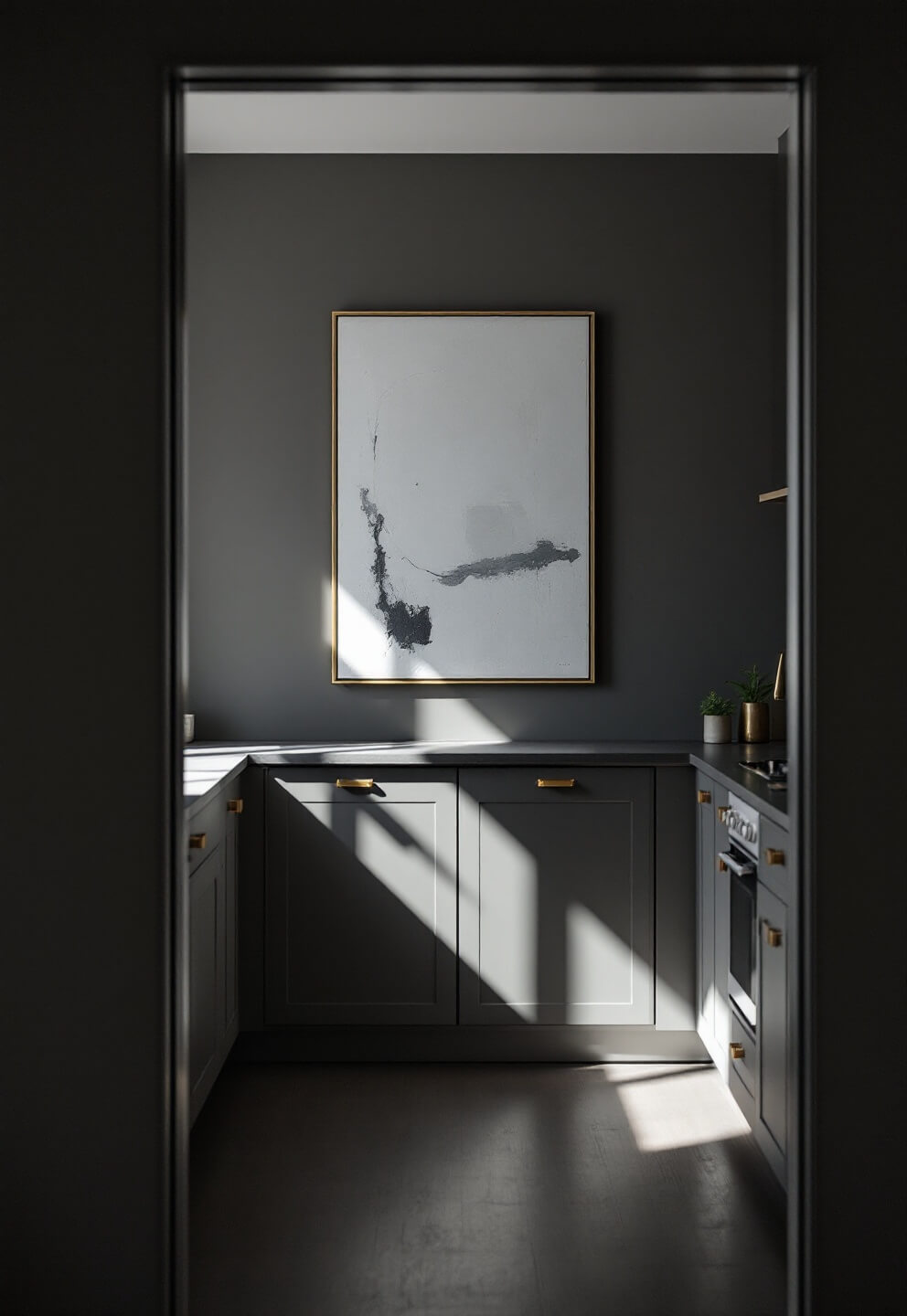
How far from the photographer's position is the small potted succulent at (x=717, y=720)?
3.76 m

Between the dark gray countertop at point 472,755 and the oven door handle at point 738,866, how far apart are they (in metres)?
0.26

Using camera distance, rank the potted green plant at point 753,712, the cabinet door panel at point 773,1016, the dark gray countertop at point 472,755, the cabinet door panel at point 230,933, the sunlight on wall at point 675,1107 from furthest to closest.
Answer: the potted green plant at point 753,712 < the dark gray countertop at point 472,755 < the cabinet door panel at point 230,933 < the sunlight on wall at point 675,1107 < the cabinet door panel at point 773,1016

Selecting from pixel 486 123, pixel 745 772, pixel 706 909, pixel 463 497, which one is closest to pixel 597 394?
pixel 463 497

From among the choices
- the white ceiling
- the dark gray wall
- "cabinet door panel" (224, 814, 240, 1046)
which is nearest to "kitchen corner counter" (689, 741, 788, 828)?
the dark gray wall

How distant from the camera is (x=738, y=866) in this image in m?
2.84

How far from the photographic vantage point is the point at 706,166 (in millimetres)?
3865

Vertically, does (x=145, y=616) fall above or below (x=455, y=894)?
above

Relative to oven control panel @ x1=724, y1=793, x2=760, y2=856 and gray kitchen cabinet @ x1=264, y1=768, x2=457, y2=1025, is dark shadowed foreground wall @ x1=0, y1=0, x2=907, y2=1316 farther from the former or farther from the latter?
gray kitchen cabinet @ x1=264, y1=768, x2=457, y2=1025

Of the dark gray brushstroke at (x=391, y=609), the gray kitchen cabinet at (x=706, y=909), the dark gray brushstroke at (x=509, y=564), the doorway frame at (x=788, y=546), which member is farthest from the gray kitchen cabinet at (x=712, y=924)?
the doorway frame at (x=788, y=546)

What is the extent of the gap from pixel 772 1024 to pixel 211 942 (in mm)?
1443

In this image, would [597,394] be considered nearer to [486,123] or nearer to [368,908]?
[486,123]

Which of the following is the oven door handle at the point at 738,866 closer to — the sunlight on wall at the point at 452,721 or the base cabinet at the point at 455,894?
the base cabinet at the point at 455,894

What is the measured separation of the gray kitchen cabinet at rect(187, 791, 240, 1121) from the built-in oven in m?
1.31

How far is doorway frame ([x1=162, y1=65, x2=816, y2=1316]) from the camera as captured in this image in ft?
5.95
